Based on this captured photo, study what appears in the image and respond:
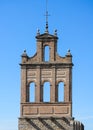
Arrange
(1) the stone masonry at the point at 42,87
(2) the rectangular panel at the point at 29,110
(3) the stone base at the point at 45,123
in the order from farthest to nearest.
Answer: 1. (2) the rectangular panel at the point at 29,110
2. (1) the stone masonry at the point at 42,87
3. (3) the stone base at the point at 45,123

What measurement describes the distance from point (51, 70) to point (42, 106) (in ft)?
11.2

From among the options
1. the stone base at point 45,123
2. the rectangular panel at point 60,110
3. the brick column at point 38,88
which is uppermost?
the brick column at point 38,88

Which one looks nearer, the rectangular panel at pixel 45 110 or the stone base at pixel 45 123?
the stone base at pixel 45 123

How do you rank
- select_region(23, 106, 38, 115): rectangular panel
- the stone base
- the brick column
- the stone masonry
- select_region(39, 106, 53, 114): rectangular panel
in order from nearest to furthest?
the stone base → the stone masonry → select_region(39, 106, 53, 114): rectangular panel → select_region(23, 106, 38, 115): rectangular panel → the brick column

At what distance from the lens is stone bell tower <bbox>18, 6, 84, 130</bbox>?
7056 cm

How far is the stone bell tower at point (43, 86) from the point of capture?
232 ft

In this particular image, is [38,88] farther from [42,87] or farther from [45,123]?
[45,123]

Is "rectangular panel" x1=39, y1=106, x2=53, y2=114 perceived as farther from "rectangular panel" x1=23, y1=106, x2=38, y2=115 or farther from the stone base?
the stone base

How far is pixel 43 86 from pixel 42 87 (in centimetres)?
14

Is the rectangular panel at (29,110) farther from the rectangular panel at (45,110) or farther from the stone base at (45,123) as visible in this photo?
the stone base at (45,123)

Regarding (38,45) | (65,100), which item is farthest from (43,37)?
(65,100)

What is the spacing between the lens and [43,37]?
237ft

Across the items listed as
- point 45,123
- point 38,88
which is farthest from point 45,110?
point 38,88

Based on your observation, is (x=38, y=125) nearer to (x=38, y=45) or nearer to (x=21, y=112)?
(x=21, y=112)
